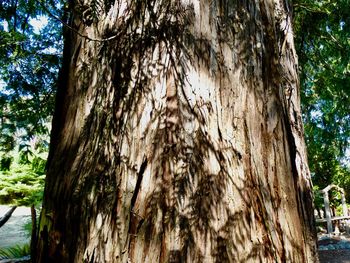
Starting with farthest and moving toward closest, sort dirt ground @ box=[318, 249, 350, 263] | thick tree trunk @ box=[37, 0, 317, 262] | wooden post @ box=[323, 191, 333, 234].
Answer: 1. wooden post @ box=[323, 191, 333, 234]
2. dirt ground @ box=[318, 249, 350, 263]
3. thick tree trunk @ box=[37, 0, 317, 262]

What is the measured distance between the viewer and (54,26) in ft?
16.2

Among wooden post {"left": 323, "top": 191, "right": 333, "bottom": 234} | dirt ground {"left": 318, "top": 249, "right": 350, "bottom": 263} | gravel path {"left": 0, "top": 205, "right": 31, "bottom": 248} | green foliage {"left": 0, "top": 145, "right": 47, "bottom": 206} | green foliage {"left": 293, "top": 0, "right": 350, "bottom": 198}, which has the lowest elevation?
dirt ground {"left": 318, "top": 249, "right": 350, "bottom": 263}

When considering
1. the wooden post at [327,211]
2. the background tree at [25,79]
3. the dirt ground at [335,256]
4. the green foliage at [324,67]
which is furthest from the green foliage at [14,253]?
the wooden post at [327,211]

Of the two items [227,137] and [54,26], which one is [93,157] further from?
[54,26]

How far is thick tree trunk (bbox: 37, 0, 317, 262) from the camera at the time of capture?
967 millimetres

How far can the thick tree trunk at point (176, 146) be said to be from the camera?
0.97m

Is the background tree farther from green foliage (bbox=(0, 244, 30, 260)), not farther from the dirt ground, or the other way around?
the dirt ground

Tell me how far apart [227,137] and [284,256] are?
398 mm

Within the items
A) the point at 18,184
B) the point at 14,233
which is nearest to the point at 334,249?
the point at 14,233

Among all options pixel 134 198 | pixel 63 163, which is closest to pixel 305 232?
pixel 134 198

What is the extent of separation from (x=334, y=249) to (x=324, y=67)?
17.9 feet

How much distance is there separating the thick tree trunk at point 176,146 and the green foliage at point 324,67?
3.64m

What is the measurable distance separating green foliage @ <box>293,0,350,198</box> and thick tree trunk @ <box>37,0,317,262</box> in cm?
364

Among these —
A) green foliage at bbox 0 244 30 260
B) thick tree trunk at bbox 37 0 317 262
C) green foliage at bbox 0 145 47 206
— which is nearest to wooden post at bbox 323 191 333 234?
green foliage at bbox 0 244 30 260
